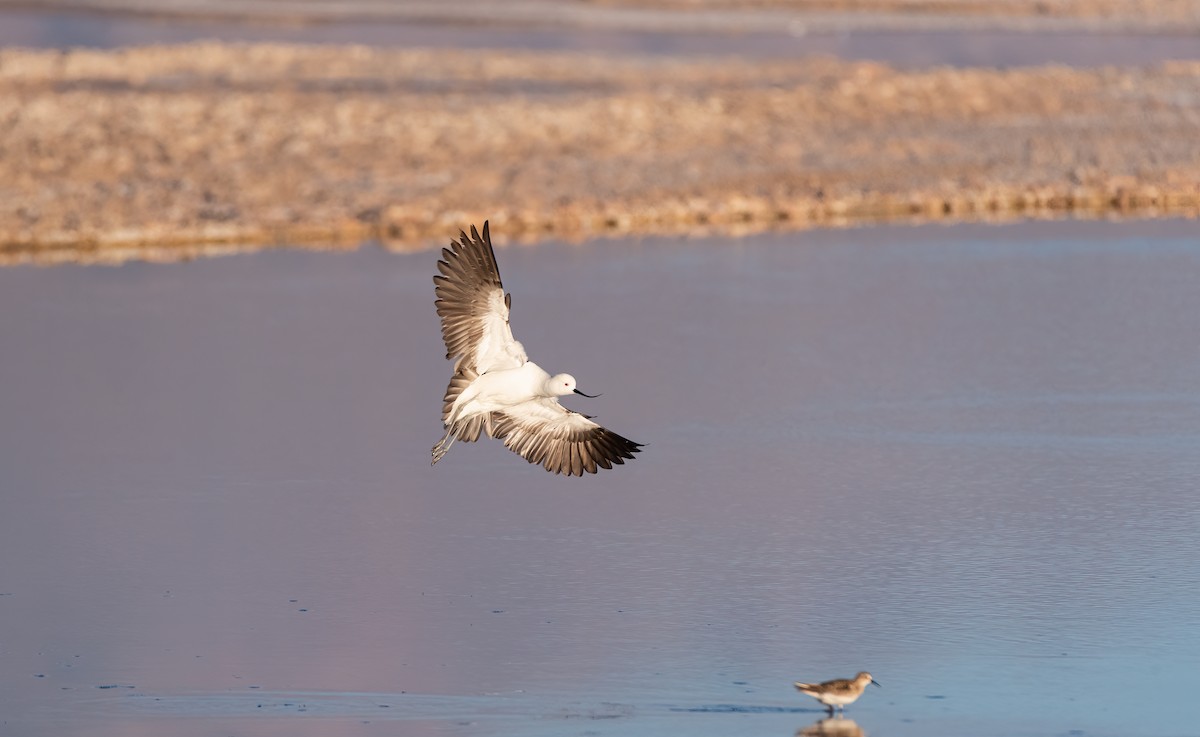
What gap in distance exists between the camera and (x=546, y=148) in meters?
31.7

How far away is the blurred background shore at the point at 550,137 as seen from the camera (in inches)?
1080

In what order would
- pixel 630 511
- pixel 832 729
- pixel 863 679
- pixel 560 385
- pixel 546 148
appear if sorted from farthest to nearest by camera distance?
1. pixel 546 148
2. pixel 630 511
3. pixel 560 385
4. pixel 863 679
5. pixel 832 729

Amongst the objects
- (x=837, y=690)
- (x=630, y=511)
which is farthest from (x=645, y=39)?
(x=837, y=690)

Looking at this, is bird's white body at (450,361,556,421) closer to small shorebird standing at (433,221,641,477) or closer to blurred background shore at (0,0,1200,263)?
small shorebird standing at (433,221,641,477)

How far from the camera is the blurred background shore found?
2742 centimetres

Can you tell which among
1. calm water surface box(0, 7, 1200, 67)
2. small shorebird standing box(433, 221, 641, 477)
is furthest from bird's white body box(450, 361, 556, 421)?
calm water surface box(0, 7, 1200, 67)

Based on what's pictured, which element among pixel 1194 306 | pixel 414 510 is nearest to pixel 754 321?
pixel 1194 306

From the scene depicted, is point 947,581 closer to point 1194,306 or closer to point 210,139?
point 1194,306

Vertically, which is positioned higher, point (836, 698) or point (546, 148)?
point (546, 148)

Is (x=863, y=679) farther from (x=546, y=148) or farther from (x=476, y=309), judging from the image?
(x=546, y=148)

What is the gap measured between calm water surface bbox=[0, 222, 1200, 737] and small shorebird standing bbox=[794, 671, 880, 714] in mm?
130

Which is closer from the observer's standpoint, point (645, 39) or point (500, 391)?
point (500, 391)

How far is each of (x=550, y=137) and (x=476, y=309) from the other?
2187 cm

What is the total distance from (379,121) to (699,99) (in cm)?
525
